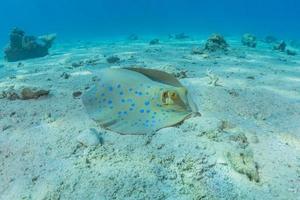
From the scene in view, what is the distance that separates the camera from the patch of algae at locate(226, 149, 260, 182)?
3.21 m

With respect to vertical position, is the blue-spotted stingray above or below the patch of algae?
above

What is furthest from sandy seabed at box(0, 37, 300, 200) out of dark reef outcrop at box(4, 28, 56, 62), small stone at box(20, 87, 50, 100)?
dark reef outcrop at box(4, 28, 56, 62)

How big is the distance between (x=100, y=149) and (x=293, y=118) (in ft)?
10.6

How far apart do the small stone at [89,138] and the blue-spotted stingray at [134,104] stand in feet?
0.66

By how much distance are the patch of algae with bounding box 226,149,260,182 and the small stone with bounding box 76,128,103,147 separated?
163cm

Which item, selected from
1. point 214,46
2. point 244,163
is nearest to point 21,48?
point 214,46

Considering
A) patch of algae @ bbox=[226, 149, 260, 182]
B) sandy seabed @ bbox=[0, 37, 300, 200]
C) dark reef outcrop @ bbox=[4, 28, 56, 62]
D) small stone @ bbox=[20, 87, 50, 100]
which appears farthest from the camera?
dark reef outcrop @ bbox=[4, 28, 56, 62]

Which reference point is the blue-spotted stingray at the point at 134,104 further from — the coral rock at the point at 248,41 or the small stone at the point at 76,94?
the coral rock at the point at 248,41

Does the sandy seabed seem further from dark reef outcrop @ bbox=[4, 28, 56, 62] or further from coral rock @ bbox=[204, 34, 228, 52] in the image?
dark reef outcrop @ bbox=[4, 28, 56, 62]

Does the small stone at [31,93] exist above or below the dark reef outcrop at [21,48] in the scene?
above

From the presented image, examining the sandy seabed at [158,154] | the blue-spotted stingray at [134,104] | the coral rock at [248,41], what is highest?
the blue-spotted stingray at [134,104]

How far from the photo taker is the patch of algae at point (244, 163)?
10.5ft


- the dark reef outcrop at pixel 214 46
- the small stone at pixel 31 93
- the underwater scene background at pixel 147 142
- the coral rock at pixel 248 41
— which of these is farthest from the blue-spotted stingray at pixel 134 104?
the coral rock at pixel 248 41

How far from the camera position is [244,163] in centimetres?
336
